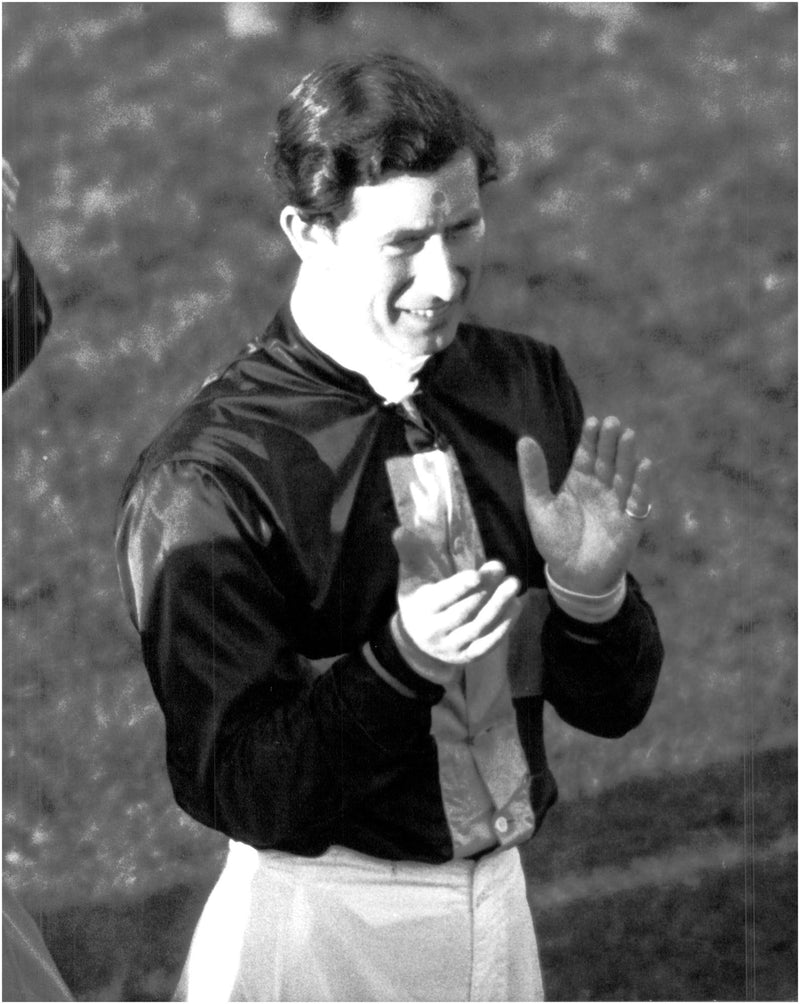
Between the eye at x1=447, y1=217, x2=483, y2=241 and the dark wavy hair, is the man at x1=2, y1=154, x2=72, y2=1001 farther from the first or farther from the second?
the eye at x1=447, y1=217, x2=483, y2=241

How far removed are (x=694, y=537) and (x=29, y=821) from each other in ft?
3.88

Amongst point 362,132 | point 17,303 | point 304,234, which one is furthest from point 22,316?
point 362,132

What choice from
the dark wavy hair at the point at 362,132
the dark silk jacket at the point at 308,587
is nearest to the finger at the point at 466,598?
the dark silk jacket at the point at 308,587

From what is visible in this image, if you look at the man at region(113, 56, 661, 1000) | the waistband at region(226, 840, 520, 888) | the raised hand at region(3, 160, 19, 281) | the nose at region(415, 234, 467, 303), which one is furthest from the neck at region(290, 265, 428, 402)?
the waistband at region(226, 840, 520, 888)

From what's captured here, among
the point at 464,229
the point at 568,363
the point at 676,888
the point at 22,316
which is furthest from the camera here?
the point at 676,888

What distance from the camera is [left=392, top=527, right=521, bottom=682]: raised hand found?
2.34 metres

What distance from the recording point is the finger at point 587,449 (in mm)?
2594

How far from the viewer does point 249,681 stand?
8.20 ft

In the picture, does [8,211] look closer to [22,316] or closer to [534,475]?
[22,316]

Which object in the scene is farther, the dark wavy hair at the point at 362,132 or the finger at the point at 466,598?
the dark wavy hair at the point at 362,132

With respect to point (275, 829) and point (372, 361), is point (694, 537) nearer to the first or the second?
point (372, 361)

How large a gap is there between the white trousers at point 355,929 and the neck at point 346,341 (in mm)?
708

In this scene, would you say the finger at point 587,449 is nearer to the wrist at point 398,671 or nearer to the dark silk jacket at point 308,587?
the dark silk jacket at point 308,587

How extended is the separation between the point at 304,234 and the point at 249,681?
0.67 metres
